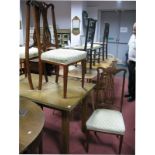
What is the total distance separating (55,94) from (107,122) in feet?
1.89

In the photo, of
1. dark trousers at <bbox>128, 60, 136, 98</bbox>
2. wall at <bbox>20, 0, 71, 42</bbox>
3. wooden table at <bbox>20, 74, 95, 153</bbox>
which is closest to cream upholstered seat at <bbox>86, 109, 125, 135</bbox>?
wooden table at <bbox>20, 74, 95, 153</bbox>

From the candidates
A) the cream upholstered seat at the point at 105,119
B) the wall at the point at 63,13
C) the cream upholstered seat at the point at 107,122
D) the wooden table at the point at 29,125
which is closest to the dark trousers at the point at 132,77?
the cream upholstered seat at the point at 105,119

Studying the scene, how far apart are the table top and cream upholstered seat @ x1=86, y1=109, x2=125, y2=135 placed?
0.26m

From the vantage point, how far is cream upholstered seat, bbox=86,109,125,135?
6.04 ft

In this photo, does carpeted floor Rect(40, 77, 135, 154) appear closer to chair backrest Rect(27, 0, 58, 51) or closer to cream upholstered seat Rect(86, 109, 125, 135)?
cream upholstered seat Rect(86, 109, 125, 135)

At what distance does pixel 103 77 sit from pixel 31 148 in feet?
4.86

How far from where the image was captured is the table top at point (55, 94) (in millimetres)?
1732

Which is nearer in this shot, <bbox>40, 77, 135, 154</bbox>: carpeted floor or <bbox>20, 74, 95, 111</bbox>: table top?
<bbox>20, 74, 95, 111</bbox>: table top

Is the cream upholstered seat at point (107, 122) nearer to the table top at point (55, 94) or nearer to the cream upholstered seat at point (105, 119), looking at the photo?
the cream upholstered seat at point (105, 119)
